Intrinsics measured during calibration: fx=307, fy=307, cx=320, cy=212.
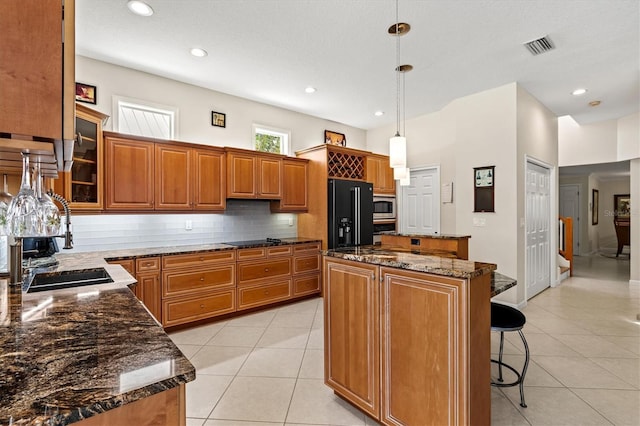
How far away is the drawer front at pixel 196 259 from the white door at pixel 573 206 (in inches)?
397

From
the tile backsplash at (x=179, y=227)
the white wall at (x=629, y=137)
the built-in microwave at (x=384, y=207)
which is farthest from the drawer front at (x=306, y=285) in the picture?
the white wall at (x=629, y=137)

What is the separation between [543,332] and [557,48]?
3044 mm

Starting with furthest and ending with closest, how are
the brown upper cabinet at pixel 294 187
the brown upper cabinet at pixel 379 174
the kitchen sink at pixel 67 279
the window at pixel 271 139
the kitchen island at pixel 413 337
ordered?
the brown upper cabinet at pixel 379 174, the window at pixel 271 139, the brown upper cabinet at pixel 294 187, the kitchen sink at pixel 67 279, the kitchen island at pixel 413 337

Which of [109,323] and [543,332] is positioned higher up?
[109,323]

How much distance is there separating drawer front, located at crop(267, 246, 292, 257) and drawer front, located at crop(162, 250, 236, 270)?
0.52 metres

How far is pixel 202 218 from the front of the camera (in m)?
4.17

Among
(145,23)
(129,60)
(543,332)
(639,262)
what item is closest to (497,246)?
(543,332)

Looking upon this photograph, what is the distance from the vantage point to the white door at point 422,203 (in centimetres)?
538

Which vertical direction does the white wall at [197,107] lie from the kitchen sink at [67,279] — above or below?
above

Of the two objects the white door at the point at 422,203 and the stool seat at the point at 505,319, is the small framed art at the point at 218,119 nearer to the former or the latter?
the white door at the point at 422,203

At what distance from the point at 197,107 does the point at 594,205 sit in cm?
1135

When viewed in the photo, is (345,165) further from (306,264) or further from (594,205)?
(594,205)

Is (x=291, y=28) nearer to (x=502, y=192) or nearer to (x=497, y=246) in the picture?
(x=502, y=192)

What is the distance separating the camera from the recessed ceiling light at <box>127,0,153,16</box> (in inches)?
98.2
